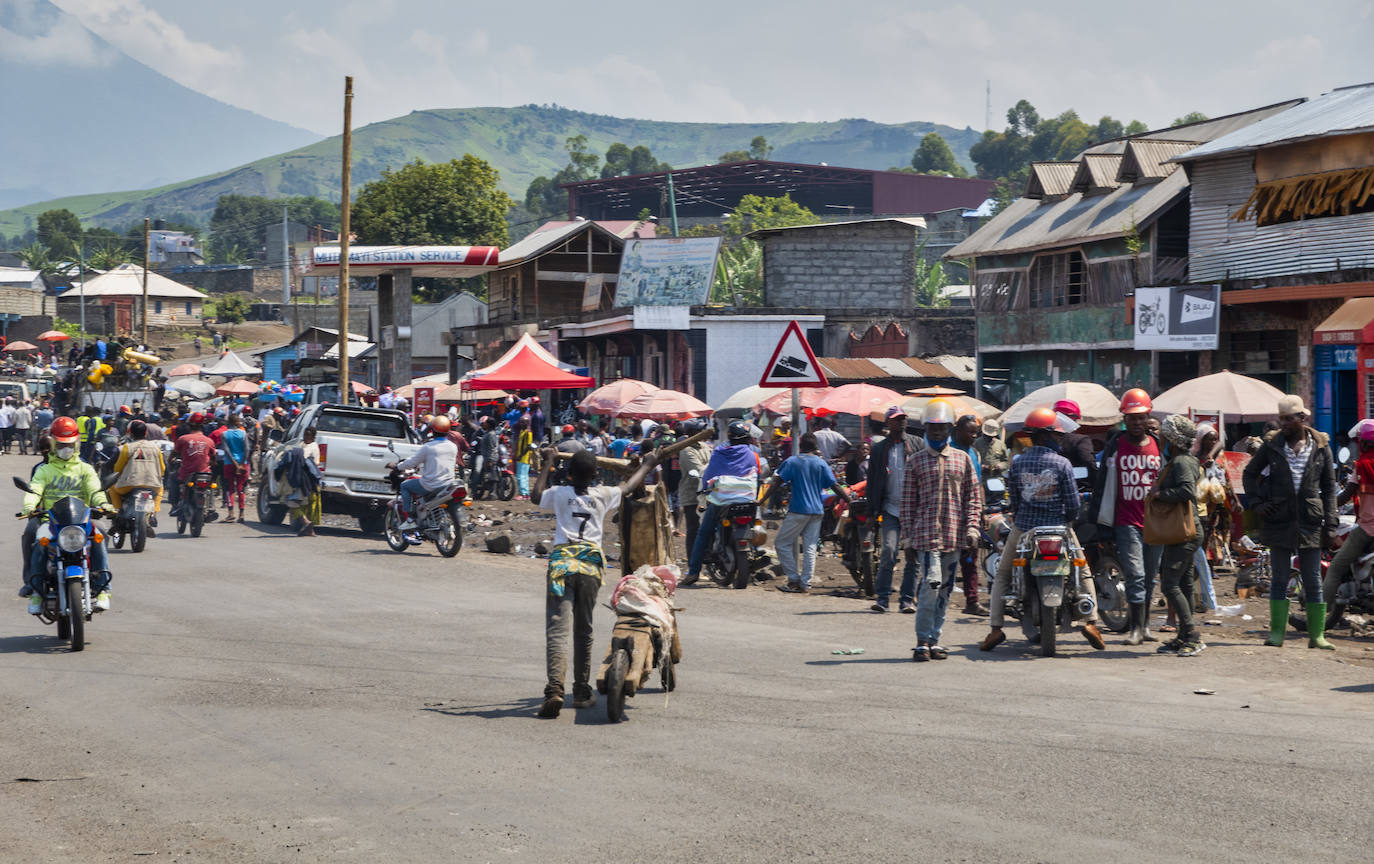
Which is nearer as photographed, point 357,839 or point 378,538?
point 357,839

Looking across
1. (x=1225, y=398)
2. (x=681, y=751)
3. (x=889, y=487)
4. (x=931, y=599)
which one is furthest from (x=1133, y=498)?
(x=1225, y=398)

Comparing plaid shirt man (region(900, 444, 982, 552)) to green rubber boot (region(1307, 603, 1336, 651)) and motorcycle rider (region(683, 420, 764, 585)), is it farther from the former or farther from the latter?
motorcycle rider (region(683, 420, 764, 585))

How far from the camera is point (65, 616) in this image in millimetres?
11227

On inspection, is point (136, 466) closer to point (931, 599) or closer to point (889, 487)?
point (889, 487)

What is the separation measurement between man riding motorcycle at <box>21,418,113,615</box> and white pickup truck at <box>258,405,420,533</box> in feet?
31.8

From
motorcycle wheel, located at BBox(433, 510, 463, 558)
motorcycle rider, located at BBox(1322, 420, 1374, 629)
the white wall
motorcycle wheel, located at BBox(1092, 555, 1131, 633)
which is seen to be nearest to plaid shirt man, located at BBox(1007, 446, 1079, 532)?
motorcycle wheel, located at BBox(1092, 555, 1131, 633)

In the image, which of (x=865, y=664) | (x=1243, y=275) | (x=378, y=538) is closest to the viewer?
(x=865, y=664)

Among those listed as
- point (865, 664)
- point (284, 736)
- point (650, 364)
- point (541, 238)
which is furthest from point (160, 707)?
point (541, 238)

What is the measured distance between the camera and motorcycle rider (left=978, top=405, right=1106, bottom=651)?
10.7 metres

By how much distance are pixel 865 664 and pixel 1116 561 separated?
2.71 meters

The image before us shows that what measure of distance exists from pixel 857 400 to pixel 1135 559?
14.3m

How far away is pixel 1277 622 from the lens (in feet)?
37.2

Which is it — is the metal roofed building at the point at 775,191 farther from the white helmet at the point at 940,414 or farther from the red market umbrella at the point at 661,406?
the white helmet at the point at 940,414

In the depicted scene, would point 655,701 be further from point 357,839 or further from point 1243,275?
point 1243,275
